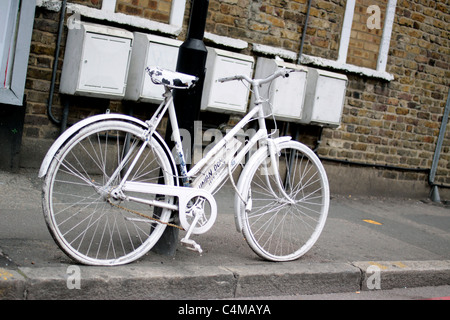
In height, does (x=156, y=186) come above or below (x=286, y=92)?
below

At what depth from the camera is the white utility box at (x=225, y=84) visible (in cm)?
714

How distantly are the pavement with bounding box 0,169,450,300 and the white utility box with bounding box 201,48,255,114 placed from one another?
3.49ft

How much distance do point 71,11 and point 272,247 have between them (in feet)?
10.3

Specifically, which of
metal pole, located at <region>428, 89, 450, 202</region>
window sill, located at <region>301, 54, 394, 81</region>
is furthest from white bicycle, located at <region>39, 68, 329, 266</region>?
metal pole, located at <region>428, 89, 450, 202</region>

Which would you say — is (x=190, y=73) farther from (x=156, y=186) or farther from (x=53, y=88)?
(x=53, y=88)

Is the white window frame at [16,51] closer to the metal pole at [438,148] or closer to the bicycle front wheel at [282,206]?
the bicycle front wheel at [282,206]

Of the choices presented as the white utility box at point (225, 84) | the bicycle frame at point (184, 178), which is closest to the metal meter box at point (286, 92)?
the white utility box at point (225, 84)

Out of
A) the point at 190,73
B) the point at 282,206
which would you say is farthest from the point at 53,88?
the point at 282,206

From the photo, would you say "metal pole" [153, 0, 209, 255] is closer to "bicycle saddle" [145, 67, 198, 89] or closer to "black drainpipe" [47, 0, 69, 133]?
"bicycle saddle" [145, 67, 198, 89]

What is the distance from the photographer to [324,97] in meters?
8.07

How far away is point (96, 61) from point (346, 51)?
12.0ft

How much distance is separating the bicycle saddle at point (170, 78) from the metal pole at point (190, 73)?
298 millimetres

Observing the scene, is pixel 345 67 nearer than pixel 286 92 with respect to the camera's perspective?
No
